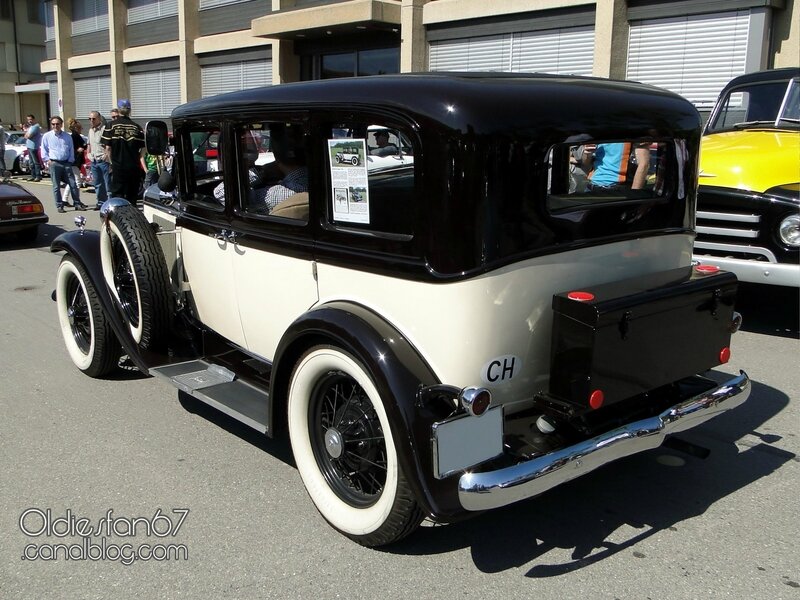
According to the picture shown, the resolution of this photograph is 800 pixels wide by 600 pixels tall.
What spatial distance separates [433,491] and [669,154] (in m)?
1.99

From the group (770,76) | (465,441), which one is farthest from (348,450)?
(770,76)

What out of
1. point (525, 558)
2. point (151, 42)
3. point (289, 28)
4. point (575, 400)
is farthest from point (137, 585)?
point (151, 42)

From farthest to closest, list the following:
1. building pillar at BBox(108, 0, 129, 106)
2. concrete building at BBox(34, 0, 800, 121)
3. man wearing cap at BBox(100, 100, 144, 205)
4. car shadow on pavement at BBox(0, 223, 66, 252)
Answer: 1. building pillar at BBox(108, 0, 129, 106)
2. concrete building at BBox(34, 0, 800, 121)
3. man wearing cap at BBox(100, 100, 144, 205)
4. car shadow on pavement at BBox(0, 223, 66, 252)

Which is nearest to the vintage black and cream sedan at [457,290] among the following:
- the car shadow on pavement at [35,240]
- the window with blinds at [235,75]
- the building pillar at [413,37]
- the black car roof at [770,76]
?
the black car roof at [770,76]

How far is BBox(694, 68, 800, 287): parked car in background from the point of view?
5.60 m

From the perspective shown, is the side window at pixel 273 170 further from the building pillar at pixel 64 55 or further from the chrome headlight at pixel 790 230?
the building pillar at pixel 64 55

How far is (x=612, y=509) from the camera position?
11.0ft

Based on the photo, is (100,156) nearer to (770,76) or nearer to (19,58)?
(770,76)

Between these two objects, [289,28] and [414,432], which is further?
[289,28]

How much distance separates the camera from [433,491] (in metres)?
2.62

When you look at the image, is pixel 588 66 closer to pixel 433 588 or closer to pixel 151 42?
pixel 433 588

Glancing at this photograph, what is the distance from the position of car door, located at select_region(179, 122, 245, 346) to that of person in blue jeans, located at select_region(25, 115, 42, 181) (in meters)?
18.1

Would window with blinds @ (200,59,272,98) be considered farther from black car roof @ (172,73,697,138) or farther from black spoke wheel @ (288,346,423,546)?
black spoke wheel @ (288,346,423,546)

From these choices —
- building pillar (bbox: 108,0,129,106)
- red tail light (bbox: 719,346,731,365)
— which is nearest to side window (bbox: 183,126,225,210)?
red tail light (bbox: 719,346,731,365)
